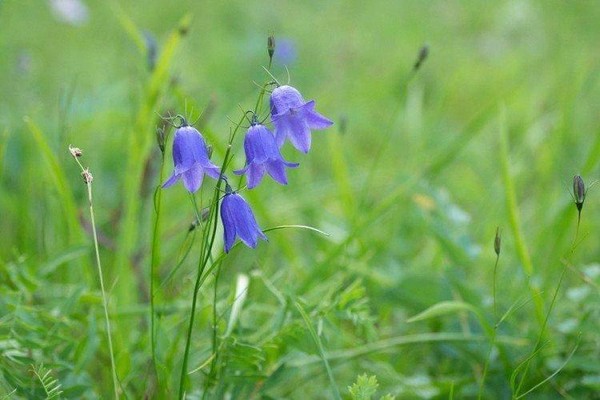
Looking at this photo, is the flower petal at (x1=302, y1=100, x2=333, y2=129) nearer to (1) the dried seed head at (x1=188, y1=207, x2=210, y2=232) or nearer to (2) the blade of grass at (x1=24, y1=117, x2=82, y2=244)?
(1) the dried seed head at (x1=188, y1=207, x2=210, y2=232)

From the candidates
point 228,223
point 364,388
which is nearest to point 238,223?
point 228,223

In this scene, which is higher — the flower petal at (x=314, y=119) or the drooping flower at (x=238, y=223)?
the flower petal at (x=314, y=119)

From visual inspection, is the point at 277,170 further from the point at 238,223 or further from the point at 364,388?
the point at 364,388

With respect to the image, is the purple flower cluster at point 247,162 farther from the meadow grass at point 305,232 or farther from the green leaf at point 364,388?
the green leaf at point 364,388

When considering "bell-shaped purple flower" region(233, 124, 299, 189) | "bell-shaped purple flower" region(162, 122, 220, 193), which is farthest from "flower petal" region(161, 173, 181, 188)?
"bell-shaped purple flower" region(233, 124, 299, 189)

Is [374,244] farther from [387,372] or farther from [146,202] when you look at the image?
[146,202]

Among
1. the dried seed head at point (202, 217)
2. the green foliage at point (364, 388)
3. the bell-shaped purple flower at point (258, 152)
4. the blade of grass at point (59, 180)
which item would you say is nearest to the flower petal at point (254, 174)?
the bell-shaped purple flower at point (258, 152)
